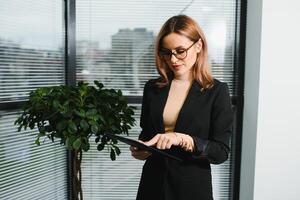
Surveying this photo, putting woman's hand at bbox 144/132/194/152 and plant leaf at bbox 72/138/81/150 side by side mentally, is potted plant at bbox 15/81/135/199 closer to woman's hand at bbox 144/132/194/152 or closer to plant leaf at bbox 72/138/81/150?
plant leaf at bbox 72/138/81/150

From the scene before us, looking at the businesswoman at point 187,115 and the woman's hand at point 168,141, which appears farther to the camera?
the businesswoman at point 187,115

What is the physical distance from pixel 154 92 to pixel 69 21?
1.08 m

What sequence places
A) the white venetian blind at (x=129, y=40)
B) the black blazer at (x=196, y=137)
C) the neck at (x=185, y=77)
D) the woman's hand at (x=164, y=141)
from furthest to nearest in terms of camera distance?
the white venetian blind at (x=129, y=40)
the neck at (x=185, y=77)
the black blazer at (x=196, y=137)
the woman's hand at (x=164, y=141)

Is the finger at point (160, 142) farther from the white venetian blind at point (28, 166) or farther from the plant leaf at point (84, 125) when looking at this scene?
the white venetian blind at point (28, 166)

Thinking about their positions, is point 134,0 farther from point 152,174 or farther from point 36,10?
point 152,174

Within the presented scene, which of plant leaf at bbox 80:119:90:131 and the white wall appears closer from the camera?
plant leaf at bbox 80:119:90:131

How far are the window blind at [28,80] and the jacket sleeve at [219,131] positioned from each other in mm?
1158

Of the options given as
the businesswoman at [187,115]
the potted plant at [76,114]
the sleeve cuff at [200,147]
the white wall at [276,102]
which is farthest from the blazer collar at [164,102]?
the white wall at [276,102]

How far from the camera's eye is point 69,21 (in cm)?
201

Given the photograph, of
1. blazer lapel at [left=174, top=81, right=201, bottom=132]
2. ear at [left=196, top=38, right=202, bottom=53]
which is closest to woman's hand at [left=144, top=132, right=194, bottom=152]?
blazer lapel at [left=174, top=81, right=201, bottom=132]

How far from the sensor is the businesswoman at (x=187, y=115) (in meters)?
1.12

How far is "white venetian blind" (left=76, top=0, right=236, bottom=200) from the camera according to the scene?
2055 mm

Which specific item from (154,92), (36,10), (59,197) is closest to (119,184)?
(59,197)

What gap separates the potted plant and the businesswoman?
291mm
